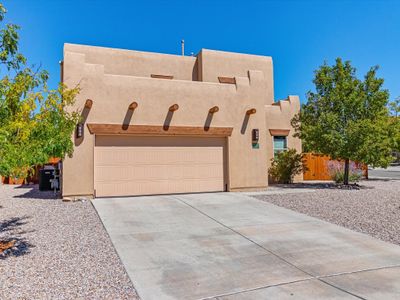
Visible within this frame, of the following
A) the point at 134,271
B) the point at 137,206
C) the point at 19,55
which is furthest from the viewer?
the point at 137,206

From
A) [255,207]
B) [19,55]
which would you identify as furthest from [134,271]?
[255,207]

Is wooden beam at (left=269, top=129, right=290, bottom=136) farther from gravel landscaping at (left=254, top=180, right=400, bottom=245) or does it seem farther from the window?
gravel landscaping at (left=254, top=180, right=400, bottom=245)

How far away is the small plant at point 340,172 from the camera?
17469 mm

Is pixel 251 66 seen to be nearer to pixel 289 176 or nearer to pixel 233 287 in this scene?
pixel 289 176

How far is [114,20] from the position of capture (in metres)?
17.1

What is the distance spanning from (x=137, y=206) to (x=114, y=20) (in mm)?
11185

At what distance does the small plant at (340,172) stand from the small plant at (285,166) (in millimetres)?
1866

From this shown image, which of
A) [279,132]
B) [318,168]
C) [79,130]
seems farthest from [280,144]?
[79,130]

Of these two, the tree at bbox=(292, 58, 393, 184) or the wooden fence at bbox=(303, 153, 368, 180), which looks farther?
the wooden fence at bbox=(303, 153, 368, 180)

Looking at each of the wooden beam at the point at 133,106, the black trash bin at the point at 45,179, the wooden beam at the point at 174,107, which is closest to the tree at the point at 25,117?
the wooden beam at the point at 133,106

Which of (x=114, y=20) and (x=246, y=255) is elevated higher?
(x=114, y=20)

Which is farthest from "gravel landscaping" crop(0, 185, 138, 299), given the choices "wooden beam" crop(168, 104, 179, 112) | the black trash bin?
the black trash bin

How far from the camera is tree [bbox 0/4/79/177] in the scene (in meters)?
5.29

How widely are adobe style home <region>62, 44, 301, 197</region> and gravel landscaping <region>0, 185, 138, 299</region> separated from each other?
9.04 ft
